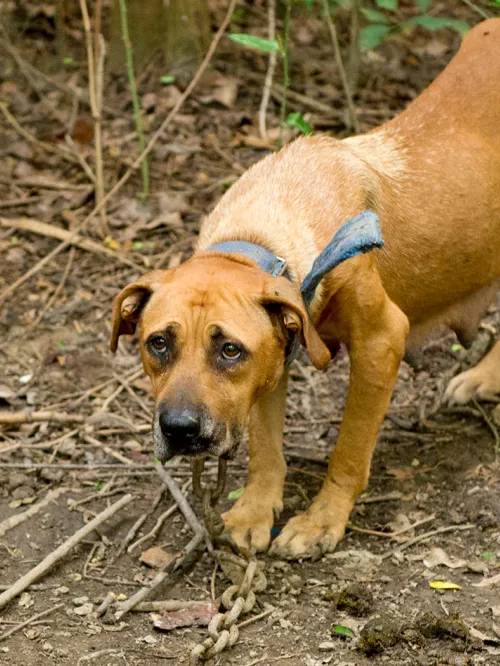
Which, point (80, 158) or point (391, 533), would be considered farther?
point (80, 158)

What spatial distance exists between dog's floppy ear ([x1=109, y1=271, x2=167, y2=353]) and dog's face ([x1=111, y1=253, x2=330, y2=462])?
0.01 meters

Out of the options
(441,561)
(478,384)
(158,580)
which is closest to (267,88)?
(478,384)

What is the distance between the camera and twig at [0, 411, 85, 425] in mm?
5719

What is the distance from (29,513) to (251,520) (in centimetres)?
115

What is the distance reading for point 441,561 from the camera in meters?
4.66

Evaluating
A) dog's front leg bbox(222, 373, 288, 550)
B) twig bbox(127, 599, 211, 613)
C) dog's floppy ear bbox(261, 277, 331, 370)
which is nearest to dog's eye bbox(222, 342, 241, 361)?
dog's floppy ear bbox(261, 277, 331, 370)

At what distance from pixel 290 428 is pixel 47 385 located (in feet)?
5.33

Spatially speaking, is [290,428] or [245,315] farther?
[290,428]

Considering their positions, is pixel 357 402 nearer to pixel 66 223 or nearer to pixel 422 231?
pixel 422 231

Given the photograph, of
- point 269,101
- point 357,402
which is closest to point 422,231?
point 357,402

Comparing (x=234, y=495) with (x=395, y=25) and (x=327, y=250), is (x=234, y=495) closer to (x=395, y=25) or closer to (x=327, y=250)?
(x=327, y=250)

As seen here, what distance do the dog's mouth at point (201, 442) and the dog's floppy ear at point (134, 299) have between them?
0.61 meters

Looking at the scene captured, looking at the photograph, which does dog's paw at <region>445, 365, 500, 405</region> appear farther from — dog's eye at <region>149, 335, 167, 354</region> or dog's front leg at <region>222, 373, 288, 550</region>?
dog's eye at <region>149, 335, 167, 354</region>

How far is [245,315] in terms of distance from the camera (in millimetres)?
3955
